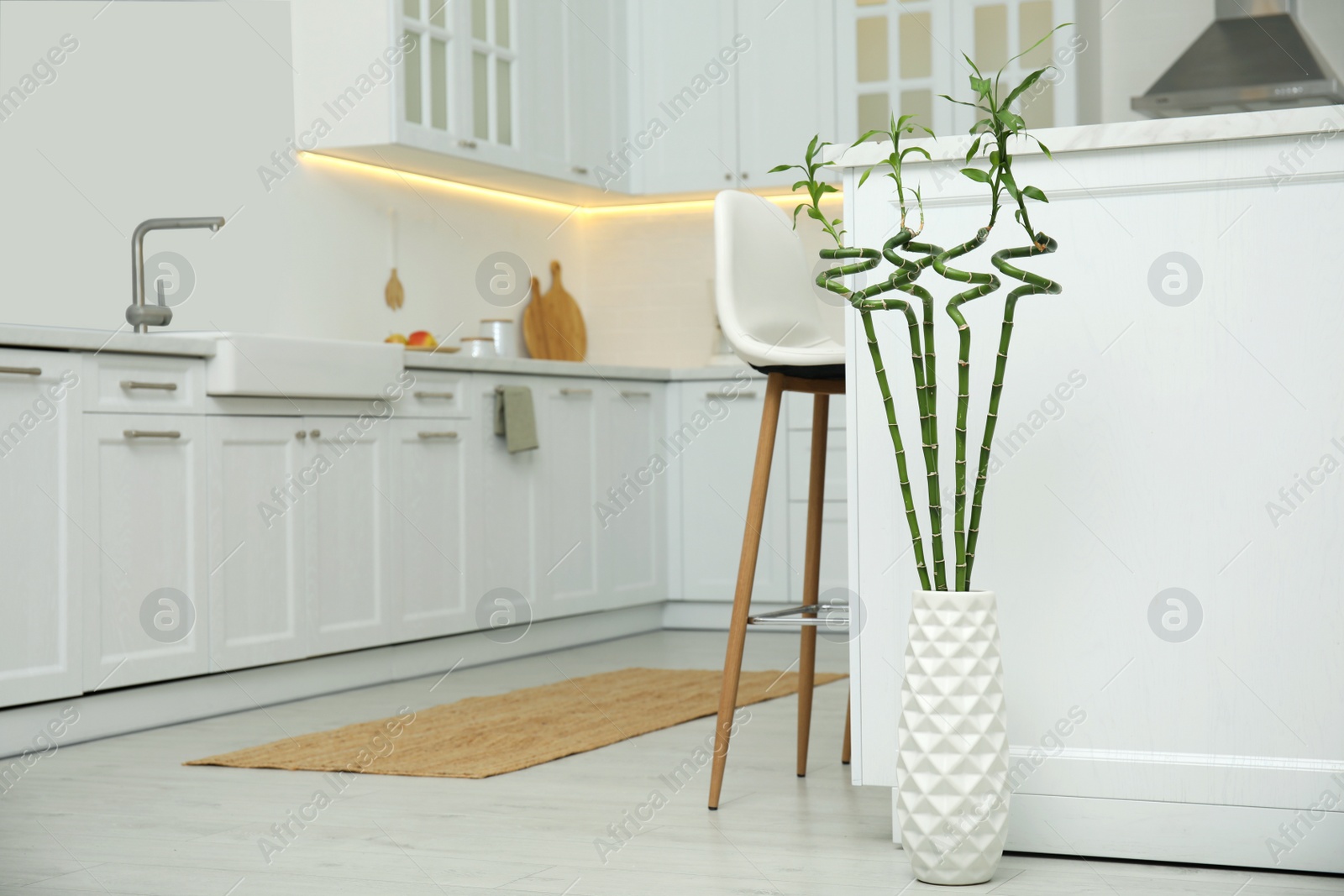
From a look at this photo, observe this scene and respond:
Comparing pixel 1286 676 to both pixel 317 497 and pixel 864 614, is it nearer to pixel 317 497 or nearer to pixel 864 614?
pixel 864 614

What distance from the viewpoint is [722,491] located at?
18.3 feet

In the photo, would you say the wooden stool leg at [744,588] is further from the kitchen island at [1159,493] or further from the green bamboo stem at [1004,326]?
the green bamboo stem at [1004,326]

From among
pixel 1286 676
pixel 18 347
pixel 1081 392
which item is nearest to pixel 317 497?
pixel 18 347

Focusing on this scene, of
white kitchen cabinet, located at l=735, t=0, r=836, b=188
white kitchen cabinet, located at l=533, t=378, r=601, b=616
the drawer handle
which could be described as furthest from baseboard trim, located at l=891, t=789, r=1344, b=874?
white kitchen cabinet, located at l=735, t=0, r=836, b=188

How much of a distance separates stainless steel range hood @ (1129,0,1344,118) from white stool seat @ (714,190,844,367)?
10.0 feet

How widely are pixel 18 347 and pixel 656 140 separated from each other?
3369 mm

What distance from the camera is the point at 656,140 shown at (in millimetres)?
6145

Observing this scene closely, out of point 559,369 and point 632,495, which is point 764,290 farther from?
point 632,495

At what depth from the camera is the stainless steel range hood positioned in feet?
17.5

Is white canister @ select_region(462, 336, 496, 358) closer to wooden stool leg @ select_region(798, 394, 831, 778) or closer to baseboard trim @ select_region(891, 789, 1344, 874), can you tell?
wooden stool leg @ select_region(798, 394, 831, 778)

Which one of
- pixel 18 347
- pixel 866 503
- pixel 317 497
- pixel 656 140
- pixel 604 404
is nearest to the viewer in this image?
pixel 866 503

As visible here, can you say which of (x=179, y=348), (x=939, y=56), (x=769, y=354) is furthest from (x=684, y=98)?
(x=769, y=354)

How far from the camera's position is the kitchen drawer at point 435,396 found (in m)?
4.39

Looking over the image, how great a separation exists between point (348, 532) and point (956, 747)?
244cm
